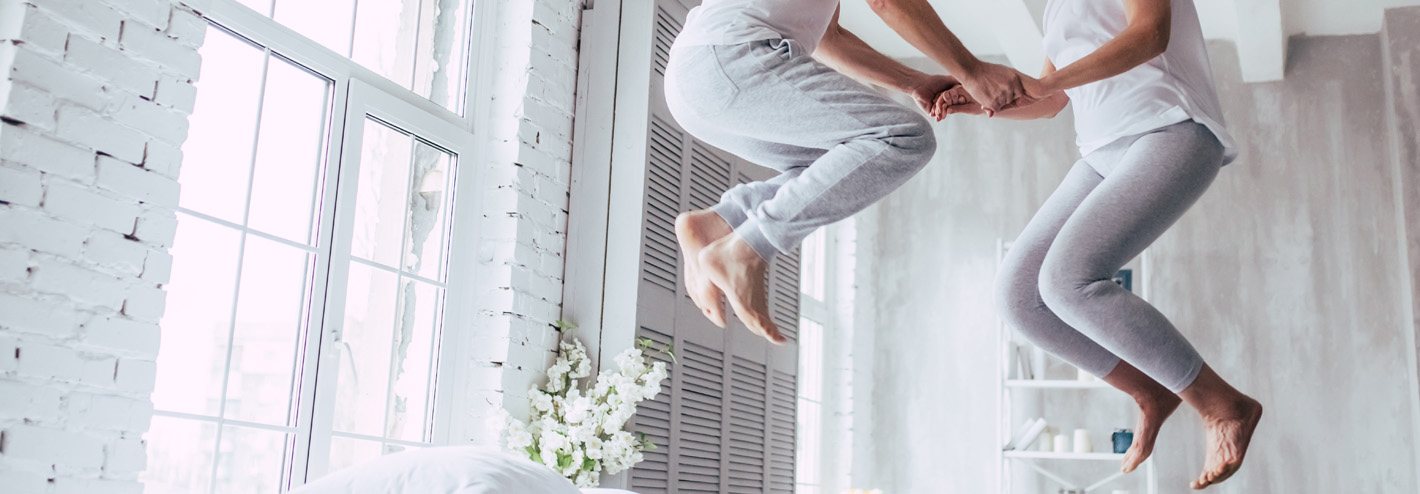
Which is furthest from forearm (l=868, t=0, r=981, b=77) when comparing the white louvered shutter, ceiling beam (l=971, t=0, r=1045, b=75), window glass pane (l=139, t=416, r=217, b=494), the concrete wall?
the concrete wall

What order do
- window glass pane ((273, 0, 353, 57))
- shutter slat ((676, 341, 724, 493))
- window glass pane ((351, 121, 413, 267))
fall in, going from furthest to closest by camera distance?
shutter slat ((676, 341, 724, 493)), window glass pane ((351, 121, 413, 267)), window glass pane ((273, 0, 353, 57))

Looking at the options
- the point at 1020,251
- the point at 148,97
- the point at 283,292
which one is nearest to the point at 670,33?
the point at 283,292

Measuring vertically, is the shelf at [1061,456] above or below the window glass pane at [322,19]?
below

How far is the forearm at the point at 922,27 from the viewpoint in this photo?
5.97 feet

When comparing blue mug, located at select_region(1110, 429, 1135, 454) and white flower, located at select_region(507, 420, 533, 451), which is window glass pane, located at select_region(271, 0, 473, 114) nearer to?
white flower, located at select_region(507, 420, 533, 451)

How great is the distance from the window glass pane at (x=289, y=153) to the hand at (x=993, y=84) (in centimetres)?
182

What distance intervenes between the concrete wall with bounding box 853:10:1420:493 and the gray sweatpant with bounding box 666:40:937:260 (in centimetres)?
392

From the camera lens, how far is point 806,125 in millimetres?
1777

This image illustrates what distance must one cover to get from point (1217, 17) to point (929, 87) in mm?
3772

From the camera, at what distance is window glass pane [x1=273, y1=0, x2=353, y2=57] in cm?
310

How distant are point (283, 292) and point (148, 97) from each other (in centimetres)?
67

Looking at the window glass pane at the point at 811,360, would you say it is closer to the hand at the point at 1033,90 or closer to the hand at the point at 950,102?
the hand at the point at 950,102

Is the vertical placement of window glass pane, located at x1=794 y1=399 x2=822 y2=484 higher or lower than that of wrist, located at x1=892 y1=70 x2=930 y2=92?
lower

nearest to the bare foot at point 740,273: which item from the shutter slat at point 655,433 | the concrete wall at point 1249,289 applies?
the shutter slat at point 655,433
